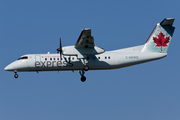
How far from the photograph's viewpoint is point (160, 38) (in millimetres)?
35281

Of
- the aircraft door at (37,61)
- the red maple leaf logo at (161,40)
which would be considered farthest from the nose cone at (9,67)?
the red maple leaf logo at (161,40)

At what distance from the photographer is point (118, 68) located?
116 feet

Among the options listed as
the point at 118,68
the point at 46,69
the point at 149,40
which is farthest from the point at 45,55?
the point at 149,40

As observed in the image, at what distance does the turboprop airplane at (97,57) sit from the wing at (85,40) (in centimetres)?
16

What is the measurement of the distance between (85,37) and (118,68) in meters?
5.43

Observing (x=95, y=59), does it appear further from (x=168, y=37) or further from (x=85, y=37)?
(x=168, y=37)

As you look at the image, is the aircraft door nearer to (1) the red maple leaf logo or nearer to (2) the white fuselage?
(2) the white fuselage

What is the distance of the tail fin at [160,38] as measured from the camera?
1375 inches

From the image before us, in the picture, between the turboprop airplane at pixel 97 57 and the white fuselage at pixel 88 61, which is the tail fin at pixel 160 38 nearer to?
the turboprop airplane at pixel 97 57

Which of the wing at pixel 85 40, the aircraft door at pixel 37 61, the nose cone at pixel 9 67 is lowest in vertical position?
the nose cone at pixel 9 67

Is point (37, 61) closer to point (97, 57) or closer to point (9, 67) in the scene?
point (9, 67)

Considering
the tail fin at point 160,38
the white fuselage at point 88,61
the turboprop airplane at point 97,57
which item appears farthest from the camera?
the tail fin at point 160,38

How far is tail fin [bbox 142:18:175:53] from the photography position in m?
34.9

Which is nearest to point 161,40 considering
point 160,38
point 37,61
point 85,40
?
point 160,38
